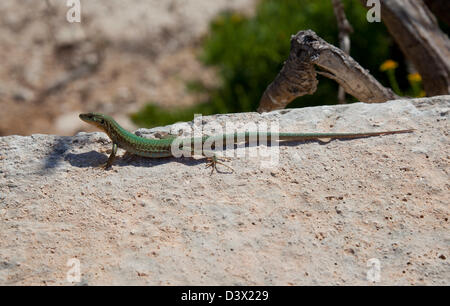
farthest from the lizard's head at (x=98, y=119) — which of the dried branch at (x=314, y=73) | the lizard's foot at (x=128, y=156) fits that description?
the dried branch at (x=314, y=73)

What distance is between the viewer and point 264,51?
7637 millimetres

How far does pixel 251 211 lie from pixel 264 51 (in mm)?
4727

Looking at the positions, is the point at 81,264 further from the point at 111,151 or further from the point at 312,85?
the point at 312,85

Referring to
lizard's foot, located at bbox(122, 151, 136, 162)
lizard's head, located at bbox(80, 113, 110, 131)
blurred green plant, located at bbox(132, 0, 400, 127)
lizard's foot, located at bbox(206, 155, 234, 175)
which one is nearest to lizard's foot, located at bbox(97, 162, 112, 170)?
lizard's foot, located at bbox(122, 151, 136, 162)

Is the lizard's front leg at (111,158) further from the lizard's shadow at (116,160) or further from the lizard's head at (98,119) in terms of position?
the lizard's head at (98,119)

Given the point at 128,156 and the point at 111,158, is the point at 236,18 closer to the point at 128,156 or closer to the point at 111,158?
the point at 128,156

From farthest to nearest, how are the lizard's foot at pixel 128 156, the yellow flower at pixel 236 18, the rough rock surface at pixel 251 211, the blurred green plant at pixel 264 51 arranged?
1. the yellow flower at pixel 236 18
2. the blurred green plant at pixel 264 51
3. the lizard's foot at pixel 128 156
4. the rough rock surface at pixel 251 211

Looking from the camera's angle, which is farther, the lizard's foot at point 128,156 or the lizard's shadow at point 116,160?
the lizard's foot at point 128,156

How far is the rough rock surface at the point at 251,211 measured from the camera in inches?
115

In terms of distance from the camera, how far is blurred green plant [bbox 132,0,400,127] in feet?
23.7

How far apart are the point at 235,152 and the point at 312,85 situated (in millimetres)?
1027

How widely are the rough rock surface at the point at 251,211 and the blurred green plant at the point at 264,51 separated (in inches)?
132

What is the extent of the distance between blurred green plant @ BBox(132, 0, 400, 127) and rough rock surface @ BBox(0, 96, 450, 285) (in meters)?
3.36

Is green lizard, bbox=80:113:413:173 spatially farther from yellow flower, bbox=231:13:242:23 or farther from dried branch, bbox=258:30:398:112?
yellow flower, bbox=231:13:242:23
